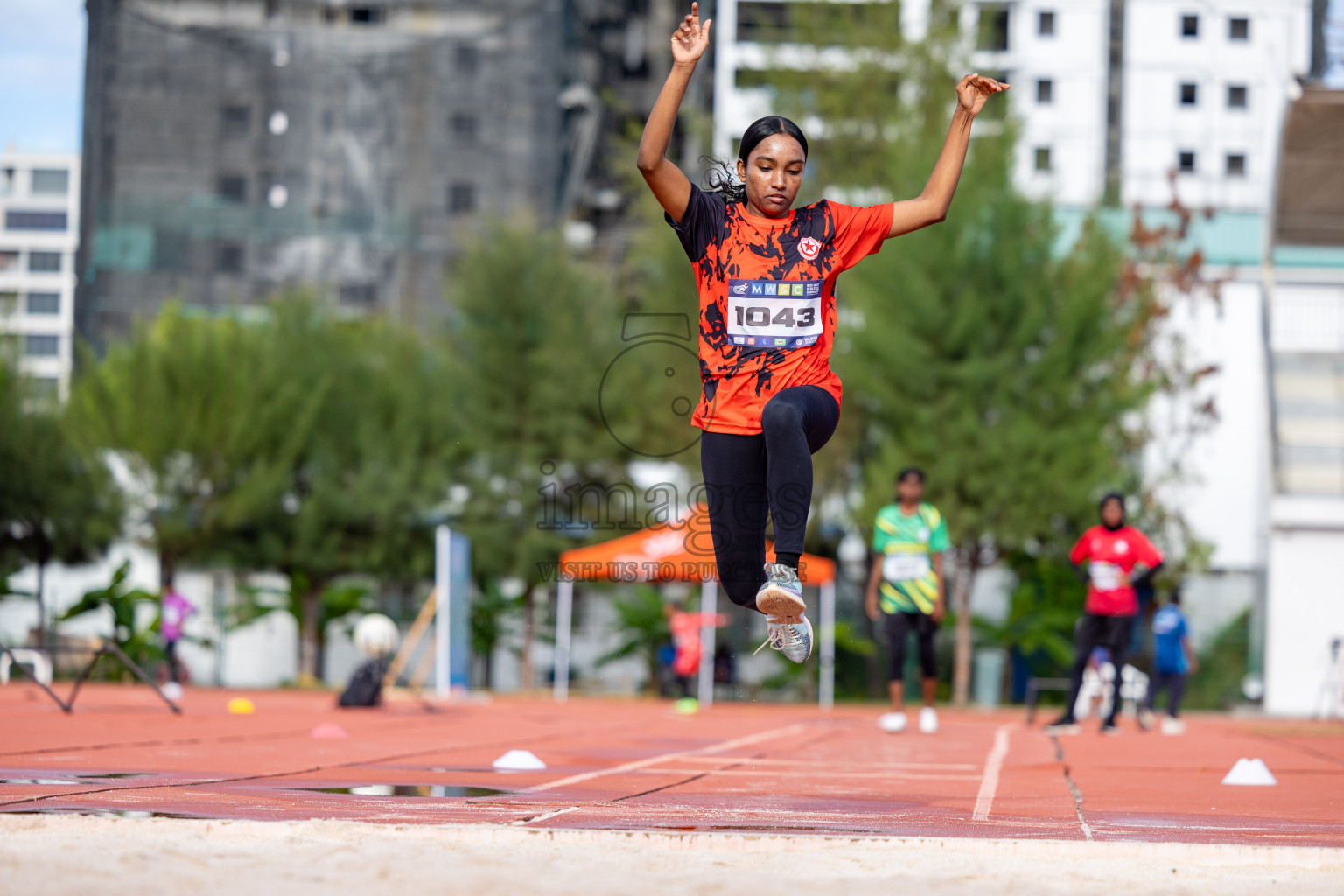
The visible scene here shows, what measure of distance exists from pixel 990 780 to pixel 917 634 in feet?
14.9

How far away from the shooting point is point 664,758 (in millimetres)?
7801

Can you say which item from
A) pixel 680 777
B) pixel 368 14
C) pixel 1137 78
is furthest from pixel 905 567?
pixel 1137 78

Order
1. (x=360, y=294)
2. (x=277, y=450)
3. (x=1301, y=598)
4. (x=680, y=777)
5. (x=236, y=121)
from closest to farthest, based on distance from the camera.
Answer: (x=680, y=777)
(x=1301, y=598)
(x=277, y=450)
(x=360, y=294)
(x=236, y=121)

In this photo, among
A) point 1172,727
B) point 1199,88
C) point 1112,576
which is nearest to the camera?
point 1112,576

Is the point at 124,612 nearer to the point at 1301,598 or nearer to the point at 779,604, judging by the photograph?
the point at 1301,598

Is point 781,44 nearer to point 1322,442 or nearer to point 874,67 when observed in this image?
point 874,67

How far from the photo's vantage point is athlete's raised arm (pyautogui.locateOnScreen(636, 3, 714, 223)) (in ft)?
15.7

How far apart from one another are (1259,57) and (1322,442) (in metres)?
38.2

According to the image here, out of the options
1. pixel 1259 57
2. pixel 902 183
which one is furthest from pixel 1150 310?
pixel 1259 57

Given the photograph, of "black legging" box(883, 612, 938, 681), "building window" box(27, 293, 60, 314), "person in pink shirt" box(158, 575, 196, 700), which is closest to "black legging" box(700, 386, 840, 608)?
"black legging" box(883, 612, 938, 681)

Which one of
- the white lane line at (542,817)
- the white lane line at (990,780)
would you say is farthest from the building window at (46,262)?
the white lane line at (542,817)

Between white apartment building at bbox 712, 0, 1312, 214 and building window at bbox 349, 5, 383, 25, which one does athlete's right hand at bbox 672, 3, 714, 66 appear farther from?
building window at bbox 349, 5, 383, 25

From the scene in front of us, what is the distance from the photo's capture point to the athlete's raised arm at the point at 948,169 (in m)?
5.17

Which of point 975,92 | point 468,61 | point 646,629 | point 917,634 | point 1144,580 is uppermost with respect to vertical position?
point 468,61
